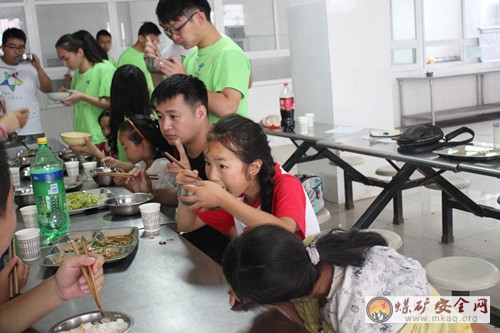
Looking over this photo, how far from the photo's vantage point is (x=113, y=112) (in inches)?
122

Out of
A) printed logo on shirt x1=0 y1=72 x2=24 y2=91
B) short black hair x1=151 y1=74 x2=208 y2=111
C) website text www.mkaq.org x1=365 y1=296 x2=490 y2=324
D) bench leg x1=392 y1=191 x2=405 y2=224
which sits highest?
printed logo on shirt x1=0 y1=72 x2=24 y2=91

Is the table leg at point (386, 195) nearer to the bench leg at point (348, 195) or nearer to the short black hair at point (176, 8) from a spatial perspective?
the bench leg at point (348, 195)

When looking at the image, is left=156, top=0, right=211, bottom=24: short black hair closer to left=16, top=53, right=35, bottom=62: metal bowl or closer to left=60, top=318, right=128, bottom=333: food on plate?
left=60, top=318, right=128, bottom=333: food on plate

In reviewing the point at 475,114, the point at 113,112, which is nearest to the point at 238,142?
the point at 113,112

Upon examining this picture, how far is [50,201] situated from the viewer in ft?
5.98

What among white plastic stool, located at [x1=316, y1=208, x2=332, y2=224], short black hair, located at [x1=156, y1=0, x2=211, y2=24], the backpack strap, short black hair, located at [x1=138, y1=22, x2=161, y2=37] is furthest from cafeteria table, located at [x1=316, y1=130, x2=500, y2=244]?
short black hair, located at [x1=138, y1=22, x2=161, y2=37]

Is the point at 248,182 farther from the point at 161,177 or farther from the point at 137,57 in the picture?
the point at 137,57

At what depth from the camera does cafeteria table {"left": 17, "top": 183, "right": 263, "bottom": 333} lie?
1.13 meters

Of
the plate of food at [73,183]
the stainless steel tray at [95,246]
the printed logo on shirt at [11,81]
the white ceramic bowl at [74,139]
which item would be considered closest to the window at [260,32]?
the printed logo on shirt at [11,81]

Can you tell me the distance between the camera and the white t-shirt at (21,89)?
4492 mm

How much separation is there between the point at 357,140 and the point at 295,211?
5.49 feet

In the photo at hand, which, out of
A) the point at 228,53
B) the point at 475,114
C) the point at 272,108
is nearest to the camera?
the point at 228,53

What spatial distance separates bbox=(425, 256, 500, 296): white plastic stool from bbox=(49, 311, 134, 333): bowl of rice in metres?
1.12

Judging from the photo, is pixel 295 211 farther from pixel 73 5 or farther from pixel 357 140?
pixel 73 5
